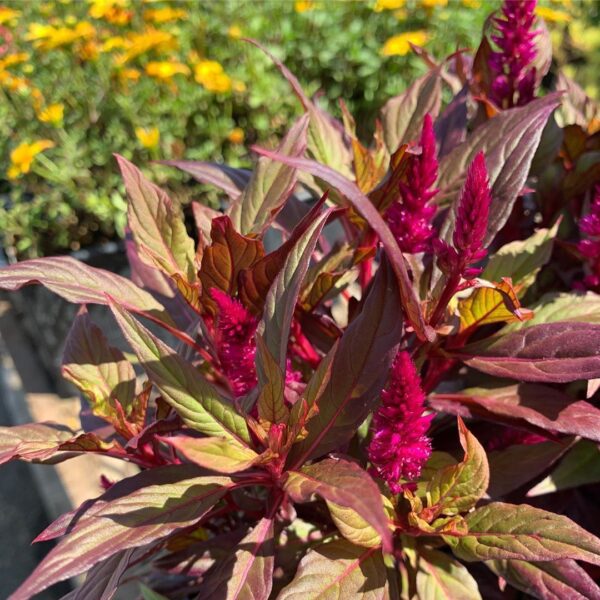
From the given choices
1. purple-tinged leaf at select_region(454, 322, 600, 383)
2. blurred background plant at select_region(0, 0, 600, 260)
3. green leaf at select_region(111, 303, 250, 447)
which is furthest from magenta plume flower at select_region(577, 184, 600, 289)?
blurred background plant at select_region(0, 0, 600, 260)

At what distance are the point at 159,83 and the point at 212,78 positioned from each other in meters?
0.25

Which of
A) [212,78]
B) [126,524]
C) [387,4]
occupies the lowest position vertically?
[126,524]

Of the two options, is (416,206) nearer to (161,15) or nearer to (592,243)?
(592,243)

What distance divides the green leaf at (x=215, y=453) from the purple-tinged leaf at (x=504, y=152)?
37cm

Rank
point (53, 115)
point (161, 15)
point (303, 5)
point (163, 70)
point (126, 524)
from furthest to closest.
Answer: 1. point (303, 5)
2. point (161, 15)
3. point (163, 70)
4. point (53, 115)
5. point (126, 524)

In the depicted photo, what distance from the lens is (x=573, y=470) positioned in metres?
0.98

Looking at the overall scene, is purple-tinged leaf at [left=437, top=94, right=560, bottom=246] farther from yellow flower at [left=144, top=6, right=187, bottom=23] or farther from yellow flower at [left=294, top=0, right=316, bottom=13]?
yellow flower at [left=294, top=0, right=316, bottom=13]

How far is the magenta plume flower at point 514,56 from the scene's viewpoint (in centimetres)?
99

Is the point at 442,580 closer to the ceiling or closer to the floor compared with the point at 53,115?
closer to the floor

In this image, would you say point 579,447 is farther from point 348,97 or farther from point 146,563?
point 348,97

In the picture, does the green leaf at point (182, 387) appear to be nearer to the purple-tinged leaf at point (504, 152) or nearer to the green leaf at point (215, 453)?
the green leaf at point (215, 453)

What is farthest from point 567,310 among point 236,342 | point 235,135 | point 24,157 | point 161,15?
point 161,15

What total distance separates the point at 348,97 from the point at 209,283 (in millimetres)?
3215

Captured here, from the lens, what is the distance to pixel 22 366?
3.10 m
